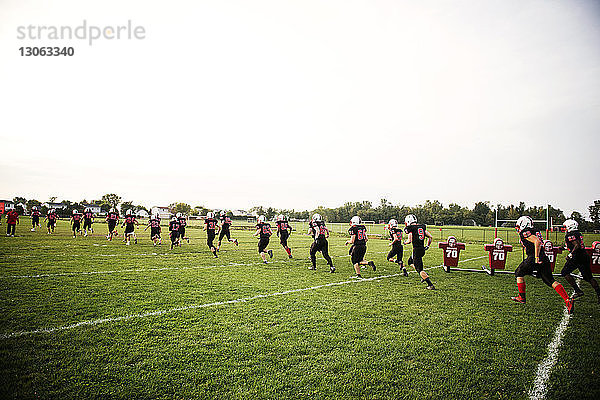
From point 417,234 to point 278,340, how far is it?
22.5 ft

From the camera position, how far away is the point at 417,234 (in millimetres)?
10891

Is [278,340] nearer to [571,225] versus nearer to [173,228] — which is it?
[571,225]

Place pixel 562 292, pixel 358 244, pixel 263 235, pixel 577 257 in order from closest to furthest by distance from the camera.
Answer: pixel 562 292 → pixel 577 257 → pixel 358 244 → pixel 263 235

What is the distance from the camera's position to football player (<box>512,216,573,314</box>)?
8023 mm

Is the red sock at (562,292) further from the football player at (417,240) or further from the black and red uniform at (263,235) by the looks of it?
the black and red uniform at (263,235)

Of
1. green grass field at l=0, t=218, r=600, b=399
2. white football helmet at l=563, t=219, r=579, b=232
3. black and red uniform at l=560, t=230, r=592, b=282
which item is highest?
white football helmet at l=563, t=219, r=579, b=232

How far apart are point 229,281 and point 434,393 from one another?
7.44 metres

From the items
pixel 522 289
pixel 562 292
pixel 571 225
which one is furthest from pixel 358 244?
pixel 571 225

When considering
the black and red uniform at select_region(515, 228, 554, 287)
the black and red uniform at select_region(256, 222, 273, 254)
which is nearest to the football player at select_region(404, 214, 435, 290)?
the black and red uniform at select_region(515, 228, 554, 287)

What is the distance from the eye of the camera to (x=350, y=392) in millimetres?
4113

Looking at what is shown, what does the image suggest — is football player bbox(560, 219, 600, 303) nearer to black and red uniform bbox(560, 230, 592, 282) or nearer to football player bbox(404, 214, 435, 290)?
black and red uniform bbox(560, 230, 592, 282)

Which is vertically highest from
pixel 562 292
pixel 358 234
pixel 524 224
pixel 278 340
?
pixel 524 224

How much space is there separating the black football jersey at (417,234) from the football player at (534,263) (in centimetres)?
276

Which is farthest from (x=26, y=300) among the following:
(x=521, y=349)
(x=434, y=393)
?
(x=521, y=349)
